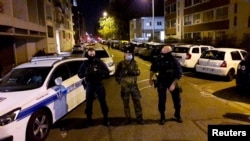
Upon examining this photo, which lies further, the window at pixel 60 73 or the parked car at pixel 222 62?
the parked car at pixel 222 62

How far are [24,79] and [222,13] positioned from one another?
31192 millimetres

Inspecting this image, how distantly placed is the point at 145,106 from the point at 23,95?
13.0 feet

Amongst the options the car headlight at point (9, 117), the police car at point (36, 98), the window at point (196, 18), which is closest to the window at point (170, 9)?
the window at point (196, 18)

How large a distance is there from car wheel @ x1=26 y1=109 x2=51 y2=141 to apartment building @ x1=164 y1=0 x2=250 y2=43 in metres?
23.8

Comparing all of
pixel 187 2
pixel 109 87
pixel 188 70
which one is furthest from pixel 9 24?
pixel 187 2

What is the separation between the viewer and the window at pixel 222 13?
109ft

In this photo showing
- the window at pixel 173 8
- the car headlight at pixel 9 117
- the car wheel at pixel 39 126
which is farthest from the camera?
the window at pixel 173 8

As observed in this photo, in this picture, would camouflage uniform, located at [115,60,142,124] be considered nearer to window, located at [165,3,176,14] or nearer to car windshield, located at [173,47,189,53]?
car windshield, located at [173,47,189,53]

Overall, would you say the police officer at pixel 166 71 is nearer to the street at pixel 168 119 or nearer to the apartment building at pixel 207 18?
the street at pixel 168 119

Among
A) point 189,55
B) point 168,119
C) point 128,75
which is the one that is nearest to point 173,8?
point 189,55

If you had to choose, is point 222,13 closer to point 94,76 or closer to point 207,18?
point 207,18

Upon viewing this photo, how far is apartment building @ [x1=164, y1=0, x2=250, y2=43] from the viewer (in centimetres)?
3039

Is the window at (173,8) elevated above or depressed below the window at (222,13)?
above

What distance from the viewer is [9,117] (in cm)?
508
